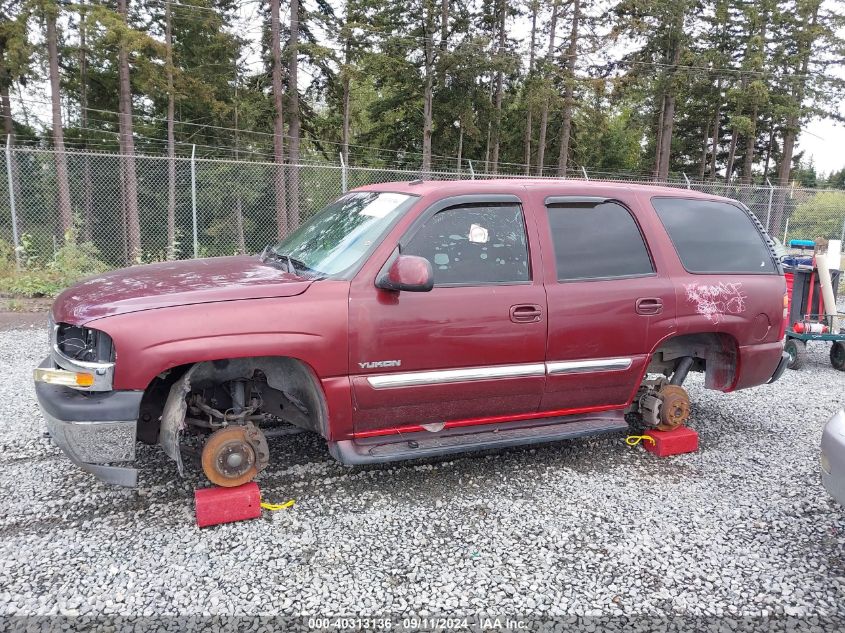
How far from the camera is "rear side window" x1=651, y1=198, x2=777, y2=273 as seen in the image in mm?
3994

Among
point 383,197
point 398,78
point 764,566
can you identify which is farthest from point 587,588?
point 398,78

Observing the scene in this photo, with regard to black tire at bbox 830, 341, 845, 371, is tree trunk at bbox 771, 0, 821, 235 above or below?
above

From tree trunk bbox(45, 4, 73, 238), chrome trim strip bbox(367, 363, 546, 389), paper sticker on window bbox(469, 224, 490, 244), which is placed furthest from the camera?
tree trunk bbox(45, 4, 73, 238)

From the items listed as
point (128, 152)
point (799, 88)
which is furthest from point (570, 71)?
point (128, 152)

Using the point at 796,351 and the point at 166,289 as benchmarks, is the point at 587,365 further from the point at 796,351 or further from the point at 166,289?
the point at 796,351

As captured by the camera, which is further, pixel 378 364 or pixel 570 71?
pixel 570 71

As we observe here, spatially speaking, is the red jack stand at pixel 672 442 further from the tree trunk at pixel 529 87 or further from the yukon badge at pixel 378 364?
the tree trunk at pixel 529 87

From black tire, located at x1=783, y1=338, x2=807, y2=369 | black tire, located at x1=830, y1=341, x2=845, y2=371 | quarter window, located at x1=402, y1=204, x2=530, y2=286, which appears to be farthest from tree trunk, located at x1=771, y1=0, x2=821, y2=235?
quarter window, located at x1=402, y1=204, x2=530, y2=286

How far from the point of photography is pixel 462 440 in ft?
11.4

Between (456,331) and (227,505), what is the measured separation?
1596 mm

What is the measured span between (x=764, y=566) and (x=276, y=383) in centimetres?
276

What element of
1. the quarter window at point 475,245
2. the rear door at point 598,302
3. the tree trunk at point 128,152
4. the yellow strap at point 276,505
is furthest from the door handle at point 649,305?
the tree trunk at point 128,152

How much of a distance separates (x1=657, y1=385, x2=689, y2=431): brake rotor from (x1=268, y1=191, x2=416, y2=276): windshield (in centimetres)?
236

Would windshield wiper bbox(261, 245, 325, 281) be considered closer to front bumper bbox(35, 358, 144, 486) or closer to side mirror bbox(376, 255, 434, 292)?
side mirror bbox(376, 255, 434, 292)
